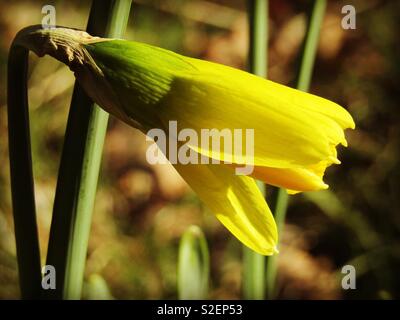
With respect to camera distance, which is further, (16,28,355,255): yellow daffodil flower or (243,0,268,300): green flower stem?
(243,0,268,300): green flower stem

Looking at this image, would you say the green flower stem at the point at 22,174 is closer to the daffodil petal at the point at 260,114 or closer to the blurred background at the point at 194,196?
the daffodil petal at the point at 260,114

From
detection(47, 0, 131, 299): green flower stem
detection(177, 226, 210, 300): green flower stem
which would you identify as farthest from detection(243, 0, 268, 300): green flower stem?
detection(47, 0, 131, 299): green flower stem

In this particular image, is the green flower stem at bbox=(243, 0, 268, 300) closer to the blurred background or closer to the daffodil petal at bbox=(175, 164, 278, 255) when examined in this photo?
the daffodil petal at bbox=(175, 164, 278, 255)

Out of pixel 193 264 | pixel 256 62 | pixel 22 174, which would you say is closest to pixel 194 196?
pixel 193 264

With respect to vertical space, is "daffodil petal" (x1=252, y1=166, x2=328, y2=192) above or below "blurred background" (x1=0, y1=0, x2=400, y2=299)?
below

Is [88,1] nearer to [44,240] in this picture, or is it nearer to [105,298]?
[44,240]

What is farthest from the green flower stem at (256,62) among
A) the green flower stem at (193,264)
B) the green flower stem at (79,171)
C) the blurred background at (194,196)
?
the blurred background at (194,196)
